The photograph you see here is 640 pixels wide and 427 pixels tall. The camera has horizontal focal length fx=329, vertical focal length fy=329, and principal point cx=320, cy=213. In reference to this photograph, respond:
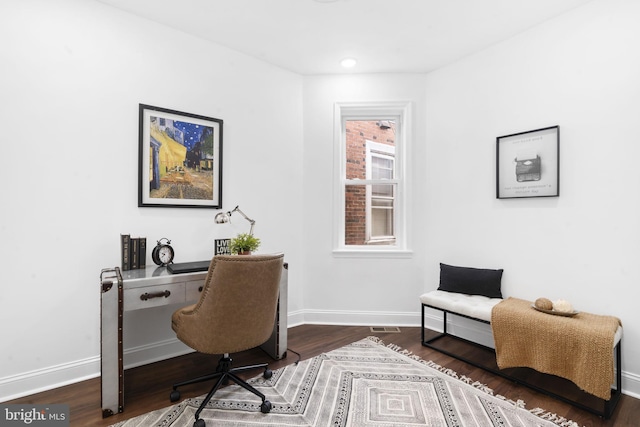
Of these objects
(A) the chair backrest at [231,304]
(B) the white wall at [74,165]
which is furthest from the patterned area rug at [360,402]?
(B) the white wall at [74,165]

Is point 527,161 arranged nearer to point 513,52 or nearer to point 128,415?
point 513,52

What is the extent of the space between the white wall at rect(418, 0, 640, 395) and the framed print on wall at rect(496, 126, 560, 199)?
62mm

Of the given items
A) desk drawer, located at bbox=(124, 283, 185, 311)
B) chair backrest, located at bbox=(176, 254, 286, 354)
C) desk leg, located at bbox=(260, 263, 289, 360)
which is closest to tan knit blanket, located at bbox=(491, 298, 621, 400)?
desk leg, located at bbox=(260, 263, 289, 360)

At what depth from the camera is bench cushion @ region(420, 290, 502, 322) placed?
2.57 m

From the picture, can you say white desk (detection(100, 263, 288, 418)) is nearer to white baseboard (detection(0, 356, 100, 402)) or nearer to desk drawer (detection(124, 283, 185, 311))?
desk drawer (detection(124, 283, 185, 311))

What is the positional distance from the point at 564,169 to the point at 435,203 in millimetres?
1193

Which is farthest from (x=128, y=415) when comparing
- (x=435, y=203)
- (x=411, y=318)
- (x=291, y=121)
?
(x=435, y=203)

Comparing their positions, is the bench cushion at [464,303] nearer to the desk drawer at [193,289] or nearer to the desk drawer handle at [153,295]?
the desk drawer at [193,289]

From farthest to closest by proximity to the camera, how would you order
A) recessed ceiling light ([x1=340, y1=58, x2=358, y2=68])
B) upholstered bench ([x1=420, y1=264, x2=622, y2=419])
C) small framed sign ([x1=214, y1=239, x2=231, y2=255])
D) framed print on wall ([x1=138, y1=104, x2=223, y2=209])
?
1. recessed ceiling light ([x1=340, y1=58, x2=358, y2=68])
2. small framed sign ([x1=214, y1=239, x2=231, y2=255])
3. framed print on wall ([x1=138, y1=104, x2=223, y2=209])
4. upholstered bench ([x1=420, y1=264, x2=622, y2=419])

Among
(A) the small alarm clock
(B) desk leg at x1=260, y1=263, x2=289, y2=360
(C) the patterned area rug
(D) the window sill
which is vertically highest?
(A) the small alarm clock

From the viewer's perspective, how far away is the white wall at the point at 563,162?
2.27 metres

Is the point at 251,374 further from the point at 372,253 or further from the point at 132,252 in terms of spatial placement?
the point at 372,253

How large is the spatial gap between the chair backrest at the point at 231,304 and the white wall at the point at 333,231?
5.56ft

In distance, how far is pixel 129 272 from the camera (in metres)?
2.34
